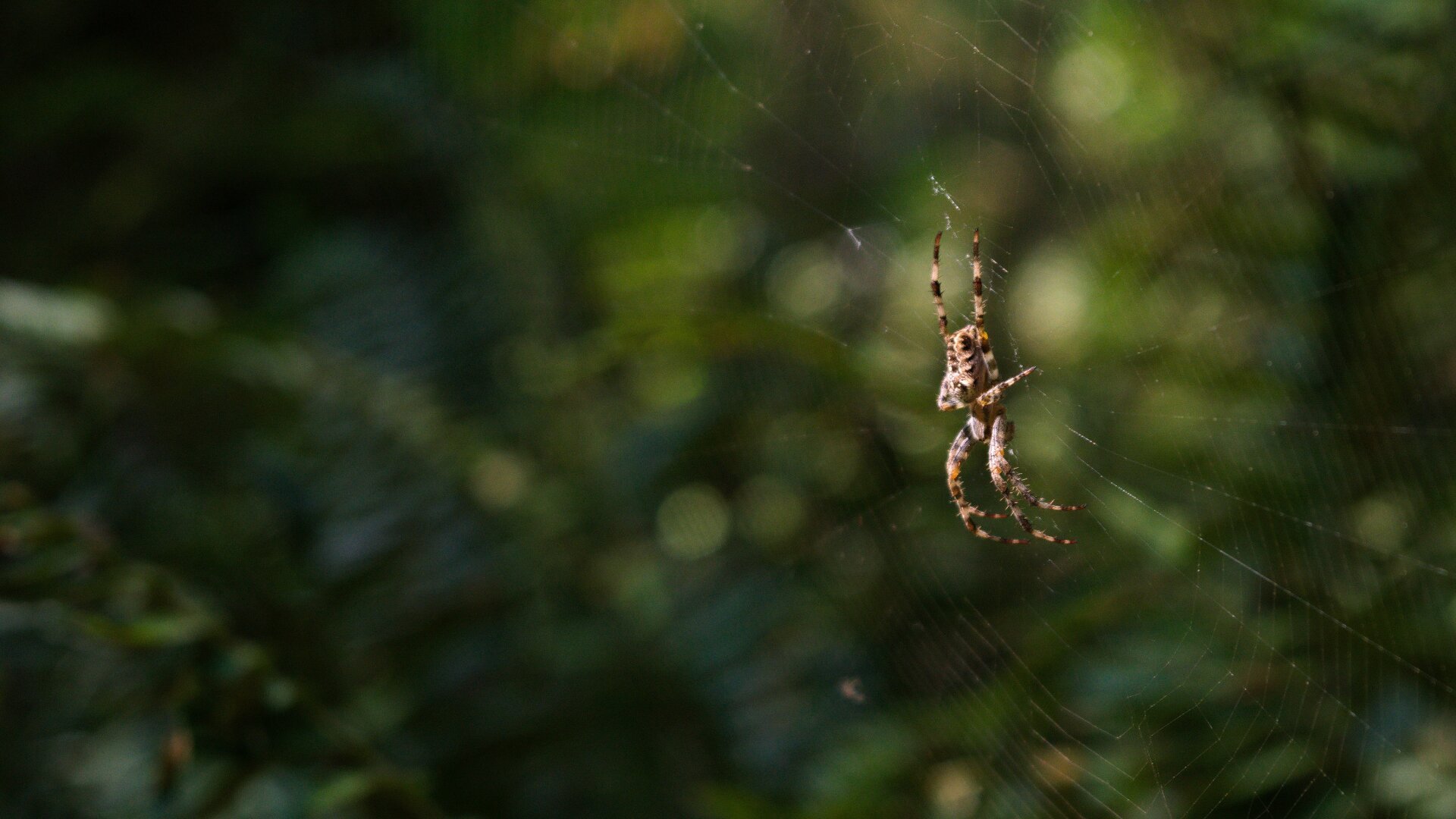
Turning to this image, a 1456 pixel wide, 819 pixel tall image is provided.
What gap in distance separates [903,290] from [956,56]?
0.82 m

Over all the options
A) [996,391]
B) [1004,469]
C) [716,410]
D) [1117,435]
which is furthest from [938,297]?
[716,410]

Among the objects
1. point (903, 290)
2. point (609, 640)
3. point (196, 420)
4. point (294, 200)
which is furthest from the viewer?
point (294, 200)

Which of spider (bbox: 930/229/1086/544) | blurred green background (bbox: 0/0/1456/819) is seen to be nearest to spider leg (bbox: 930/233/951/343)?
spider (bbox: 930/229/1086/544)

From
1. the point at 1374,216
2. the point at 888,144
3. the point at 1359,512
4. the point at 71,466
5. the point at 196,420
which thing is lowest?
the point at 1359,512

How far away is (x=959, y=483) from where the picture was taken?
2.07 metres

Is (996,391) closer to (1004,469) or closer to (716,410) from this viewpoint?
(1004,469)

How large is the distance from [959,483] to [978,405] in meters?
0.25

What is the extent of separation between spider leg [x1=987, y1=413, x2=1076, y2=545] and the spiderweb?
4 centimetres

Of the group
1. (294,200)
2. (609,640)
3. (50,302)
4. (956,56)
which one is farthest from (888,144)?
(50,302)

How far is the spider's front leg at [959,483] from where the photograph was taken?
1988 millimetres

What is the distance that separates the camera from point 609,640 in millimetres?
2438

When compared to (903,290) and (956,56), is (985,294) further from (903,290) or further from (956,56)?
(903,290)

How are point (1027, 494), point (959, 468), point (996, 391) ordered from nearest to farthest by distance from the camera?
point (996, 391) < point (1027, 494) < point (959, 468)

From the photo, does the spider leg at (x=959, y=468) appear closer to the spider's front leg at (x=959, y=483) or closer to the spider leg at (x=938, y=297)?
the spider's front leg at (x=959, y=483)
